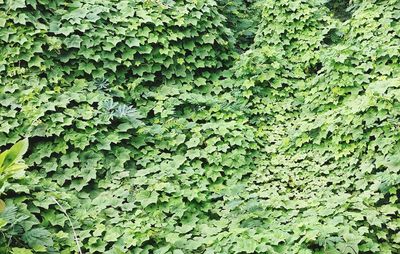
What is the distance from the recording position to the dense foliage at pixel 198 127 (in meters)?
3.84

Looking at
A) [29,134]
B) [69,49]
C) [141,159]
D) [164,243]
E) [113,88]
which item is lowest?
[164,243]

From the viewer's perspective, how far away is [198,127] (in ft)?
17.3

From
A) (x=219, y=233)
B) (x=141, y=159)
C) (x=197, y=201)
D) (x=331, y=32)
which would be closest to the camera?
(x=219, y=233)

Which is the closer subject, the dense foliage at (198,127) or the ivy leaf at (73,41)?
the dense foliage at (198,127)

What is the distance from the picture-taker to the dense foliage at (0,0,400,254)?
3.84m

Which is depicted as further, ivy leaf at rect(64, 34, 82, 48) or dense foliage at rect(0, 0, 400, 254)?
ivy leaf at rect(64, 34, 82, 48)

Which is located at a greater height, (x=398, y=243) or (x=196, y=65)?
(x=196, y=65)

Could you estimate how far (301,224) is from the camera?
148 inches

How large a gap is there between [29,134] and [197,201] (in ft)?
6.33

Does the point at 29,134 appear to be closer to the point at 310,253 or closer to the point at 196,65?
the point at 196,65

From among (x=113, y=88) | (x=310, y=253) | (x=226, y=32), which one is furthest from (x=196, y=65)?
(x=310, y=253)

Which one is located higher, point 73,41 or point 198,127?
point 73,41

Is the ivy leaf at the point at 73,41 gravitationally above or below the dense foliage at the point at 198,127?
above

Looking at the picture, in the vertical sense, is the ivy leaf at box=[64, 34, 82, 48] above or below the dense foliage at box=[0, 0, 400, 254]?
above
